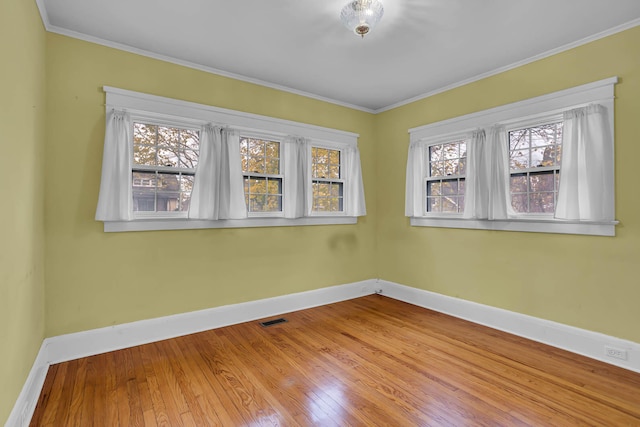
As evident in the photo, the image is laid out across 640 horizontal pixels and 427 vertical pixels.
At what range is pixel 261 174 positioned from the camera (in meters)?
3.94

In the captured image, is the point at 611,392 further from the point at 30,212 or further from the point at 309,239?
the point at 30,212

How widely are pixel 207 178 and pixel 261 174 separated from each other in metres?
0.74

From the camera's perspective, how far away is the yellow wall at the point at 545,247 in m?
2.70

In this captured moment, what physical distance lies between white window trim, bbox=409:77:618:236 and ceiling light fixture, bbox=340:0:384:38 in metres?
1.94

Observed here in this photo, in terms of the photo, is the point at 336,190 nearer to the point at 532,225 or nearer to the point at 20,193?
the point at 532,225

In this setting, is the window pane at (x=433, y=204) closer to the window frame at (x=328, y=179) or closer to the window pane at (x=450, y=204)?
the window pane at (x=450, y=204)

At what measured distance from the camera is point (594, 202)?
9.16ft

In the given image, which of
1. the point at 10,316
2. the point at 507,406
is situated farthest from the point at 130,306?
the point at 507,406

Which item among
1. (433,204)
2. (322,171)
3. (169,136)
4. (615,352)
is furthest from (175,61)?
(615,352)

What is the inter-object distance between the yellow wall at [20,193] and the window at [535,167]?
4.21 metres

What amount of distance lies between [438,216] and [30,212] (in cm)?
414

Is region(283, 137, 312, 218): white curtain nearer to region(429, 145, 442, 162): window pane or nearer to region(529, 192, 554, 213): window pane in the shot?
region(429, 145, 442, 162): window pane

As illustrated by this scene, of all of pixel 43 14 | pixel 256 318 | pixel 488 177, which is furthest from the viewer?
pixel 256 318

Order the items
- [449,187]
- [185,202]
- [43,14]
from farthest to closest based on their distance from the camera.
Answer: [449,187]
[185,202]
[43,14]
